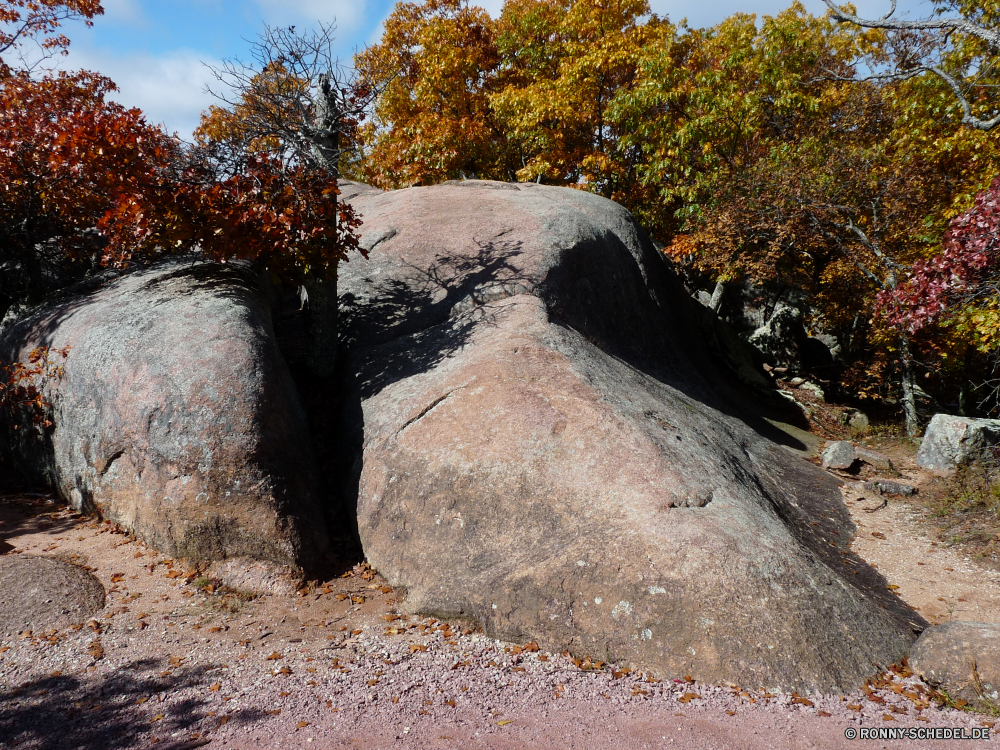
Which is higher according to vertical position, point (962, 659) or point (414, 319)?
point (414, 319)

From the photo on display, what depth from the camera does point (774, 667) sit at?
5516 mm

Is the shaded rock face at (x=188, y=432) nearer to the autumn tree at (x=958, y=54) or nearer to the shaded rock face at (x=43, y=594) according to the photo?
the shaded rock face at (x=43, y=594)

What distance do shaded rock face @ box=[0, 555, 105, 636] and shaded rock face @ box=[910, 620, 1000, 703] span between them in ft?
26.9

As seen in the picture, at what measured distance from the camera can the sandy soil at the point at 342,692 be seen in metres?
4.87

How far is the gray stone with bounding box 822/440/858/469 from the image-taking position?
39.1 ft

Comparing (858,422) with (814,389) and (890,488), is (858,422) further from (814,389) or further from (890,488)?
(890,488)

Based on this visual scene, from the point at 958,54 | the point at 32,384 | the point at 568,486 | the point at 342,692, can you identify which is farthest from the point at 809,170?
the point at 32,384

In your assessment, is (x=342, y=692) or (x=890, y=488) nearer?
(x=342, y=692)

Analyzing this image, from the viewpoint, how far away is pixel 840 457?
1202cm

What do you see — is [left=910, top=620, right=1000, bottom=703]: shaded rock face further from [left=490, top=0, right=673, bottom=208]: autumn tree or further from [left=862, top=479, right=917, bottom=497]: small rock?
[left=490, top=0, right=673, bottom=208]: autumn tree

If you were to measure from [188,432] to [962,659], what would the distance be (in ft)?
26.8

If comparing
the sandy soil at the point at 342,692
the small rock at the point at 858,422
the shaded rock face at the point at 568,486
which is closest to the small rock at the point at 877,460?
the shaded rock face at the point at 568,486

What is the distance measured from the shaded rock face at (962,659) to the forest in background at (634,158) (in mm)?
5239

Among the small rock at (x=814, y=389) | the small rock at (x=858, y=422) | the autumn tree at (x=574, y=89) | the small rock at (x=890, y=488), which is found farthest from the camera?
the autumn tree at (x=574, y=89)
